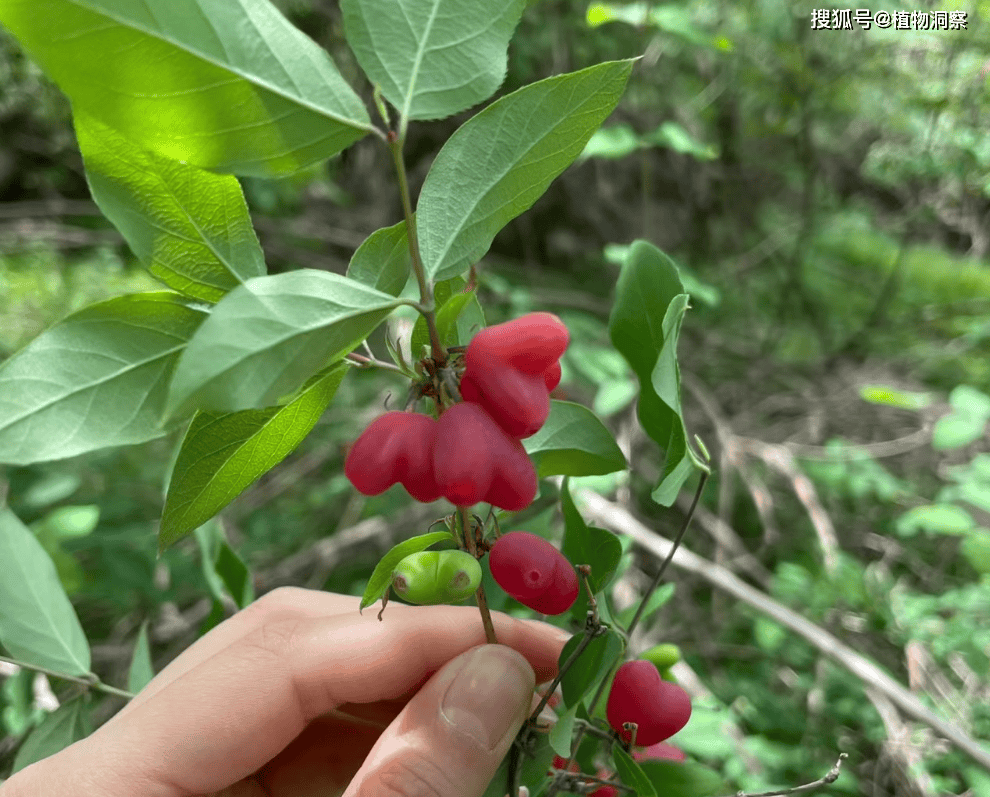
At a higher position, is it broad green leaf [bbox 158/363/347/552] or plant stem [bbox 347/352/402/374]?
plant stem [bbox 347/352/402/374]

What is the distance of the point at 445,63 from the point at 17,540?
80 centimetres

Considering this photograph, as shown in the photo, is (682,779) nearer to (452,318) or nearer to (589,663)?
(589,663)

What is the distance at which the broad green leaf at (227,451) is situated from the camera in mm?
522

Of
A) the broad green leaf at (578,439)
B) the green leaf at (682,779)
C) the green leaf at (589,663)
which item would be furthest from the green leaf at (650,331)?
the green leaf at (682,779)

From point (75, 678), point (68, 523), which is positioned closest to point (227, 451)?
point (75, 678)

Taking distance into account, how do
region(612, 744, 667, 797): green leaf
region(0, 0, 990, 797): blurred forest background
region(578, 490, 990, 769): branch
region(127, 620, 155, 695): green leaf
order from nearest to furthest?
region(612, 744, 667, 797): green leaf → region(127, 620, 155, 695): green leaf → region(578, 490, 990, 769): branch → region(0, 0, 990, 797): blurred forest background

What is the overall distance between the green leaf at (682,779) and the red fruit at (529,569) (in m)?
0.21

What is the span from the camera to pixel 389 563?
0.55 meters

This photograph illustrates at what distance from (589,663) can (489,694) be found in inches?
3.6

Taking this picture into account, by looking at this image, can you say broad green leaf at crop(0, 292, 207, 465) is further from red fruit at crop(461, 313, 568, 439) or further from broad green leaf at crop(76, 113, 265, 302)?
red fruit at crop(461, 313, 568, 439)

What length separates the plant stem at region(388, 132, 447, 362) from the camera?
19.8 inches

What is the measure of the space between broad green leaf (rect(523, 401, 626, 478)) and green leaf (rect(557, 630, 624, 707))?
0.46ft

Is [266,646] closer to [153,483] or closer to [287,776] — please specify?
[287,776]

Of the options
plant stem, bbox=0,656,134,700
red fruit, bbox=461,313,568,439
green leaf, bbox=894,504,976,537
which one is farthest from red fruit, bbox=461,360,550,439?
green leaf, bbox=894,504,976,537
